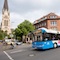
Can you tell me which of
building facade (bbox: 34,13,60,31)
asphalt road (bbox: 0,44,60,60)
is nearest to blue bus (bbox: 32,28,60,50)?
asphalt road (bbox: 0,44,60,60)

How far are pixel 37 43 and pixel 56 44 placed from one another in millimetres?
4087

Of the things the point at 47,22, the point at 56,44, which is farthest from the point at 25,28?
the point at 56,44

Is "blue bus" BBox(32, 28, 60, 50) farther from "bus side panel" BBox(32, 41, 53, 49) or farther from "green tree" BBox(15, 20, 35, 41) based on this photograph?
"green tree" BBox(15, 20, 35, 41)

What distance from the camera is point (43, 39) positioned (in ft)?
62.2

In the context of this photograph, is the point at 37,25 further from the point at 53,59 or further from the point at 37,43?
the point at 53,59

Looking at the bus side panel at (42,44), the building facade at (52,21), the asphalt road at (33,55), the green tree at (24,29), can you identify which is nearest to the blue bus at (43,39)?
the bus side panel at (42,44)

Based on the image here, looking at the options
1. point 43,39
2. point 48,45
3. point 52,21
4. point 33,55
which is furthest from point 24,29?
point 33,55

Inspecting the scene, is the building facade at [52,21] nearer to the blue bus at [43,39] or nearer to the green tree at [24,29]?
the green tree at [24,29]

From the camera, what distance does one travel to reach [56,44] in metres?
22.1

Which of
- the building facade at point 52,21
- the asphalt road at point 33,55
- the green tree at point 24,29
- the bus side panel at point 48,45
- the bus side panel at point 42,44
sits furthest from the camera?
the building facade at point 52,21

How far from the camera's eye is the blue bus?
19.0 meters

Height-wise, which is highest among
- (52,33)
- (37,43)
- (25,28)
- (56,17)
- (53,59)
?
(56,17)

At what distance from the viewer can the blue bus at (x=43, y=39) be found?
19.0 m

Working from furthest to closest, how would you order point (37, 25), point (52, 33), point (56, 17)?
point (37, 25) → point (56, 17) → point (52, 33)
